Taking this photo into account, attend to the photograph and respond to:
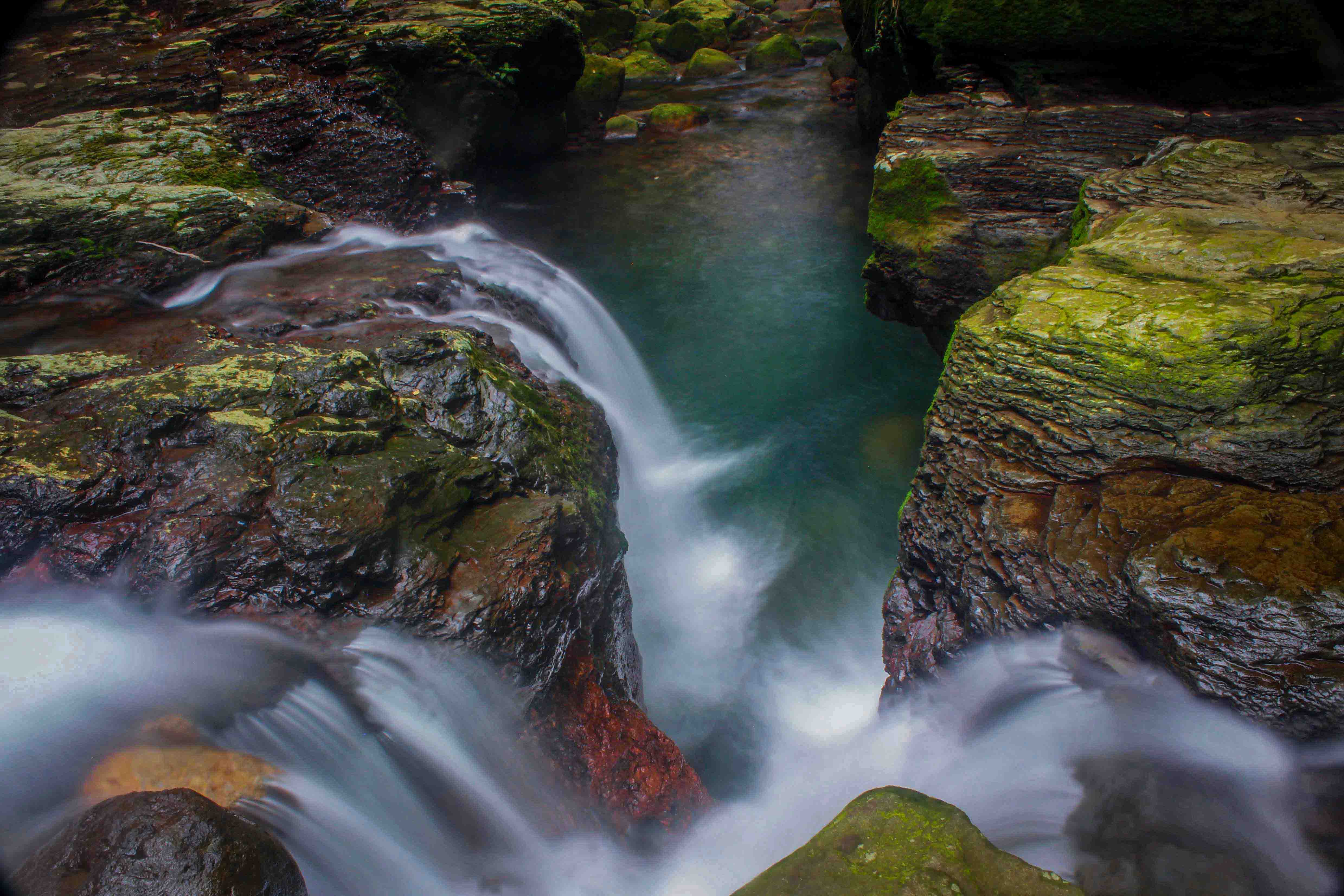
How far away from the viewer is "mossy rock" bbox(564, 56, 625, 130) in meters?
14.0

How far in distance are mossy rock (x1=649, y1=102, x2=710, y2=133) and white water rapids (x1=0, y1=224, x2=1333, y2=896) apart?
1320 cm

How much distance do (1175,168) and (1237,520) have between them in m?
3.09

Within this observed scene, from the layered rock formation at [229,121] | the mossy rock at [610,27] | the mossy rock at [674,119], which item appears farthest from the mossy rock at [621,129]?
the mossy rock at [610,27]

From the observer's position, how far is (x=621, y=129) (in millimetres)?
14141

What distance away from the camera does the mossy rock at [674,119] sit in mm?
14023

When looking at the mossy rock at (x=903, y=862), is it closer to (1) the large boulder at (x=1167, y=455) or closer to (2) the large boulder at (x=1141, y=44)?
(1) the large boulder at (x=1167, y=455)

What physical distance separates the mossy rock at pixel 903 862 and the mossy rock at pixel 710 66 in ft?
62.7

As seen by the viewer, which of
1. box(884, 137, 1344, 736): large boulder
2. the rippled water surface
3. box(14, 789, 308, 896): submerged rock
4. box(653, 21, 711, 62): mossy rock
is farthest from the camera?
box(653, 21, 711, 62): mossy rock

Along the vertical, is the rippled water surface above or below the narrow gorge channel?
below

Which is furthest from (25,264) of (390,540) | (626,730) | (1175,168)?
(1175,168)

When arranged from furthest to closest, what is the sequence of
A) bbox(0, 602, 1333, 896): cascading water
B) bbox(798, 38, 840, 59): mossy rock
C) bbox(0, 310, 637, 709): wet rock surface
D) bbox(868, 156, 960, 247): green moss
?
1. bbox(798, 38, 840, 59): mossy rock
2. bbox(868, 156, 960, 247): green moss
3. bbox(0, 310, 637, 709): wet rock surface
4. bbox(0, 602, 1333, 896): cascading water

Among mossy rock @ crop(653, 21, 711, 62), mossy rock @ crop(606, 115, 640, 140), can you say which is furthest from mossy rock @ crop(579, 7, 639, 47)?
mossy rock @ crop(606, 115, 640, 140)

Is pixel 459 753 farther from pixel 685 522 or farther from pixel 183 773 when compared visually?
pixel 685 522

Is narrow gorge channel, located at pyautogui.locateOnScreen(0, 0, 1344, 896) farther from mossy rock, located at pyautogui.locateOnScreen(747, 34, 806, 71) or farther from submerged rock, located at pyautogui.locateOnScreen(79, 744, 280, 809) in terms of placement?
mossy rock, located at pyautogui.locateOnScreen(747, 34, 806, 71)
